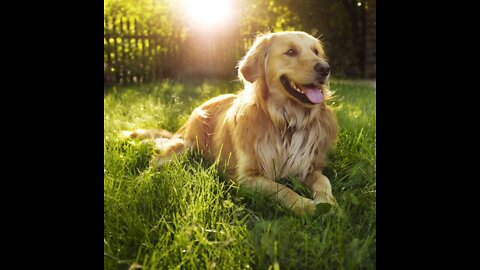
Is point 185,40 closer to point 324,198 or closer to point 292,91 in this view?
point 292,91

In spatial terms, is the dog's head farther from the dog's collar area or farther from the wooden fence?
the wooden fence

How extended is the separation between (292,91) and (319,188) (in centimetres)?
70

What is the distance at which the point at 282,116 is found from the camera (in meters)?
3.23

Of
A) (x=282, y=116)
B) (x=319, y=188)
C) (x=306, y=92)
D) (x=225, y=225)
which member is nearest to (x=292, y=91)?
(x=306, y=92)

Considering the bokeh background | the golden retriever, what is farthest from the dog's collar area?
the bokeh background

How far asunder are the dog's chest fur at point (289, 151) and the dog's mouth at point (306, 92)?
0.94 feet

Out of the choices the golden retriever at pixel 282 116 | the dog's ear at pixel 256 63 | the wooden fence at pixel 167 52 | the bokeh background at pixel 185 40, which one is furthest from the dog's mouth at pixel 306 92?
the wooden fence at pixel 167 52

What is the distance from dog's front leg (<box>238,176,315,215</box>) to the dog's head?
0.63m

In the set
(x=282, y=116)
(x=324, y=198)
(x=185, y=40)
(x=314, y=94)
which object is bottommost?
(x=324, y=198)

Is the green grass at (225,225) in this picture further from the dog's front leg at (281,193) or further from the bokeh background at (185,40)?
the bokeh background at (185,40)
